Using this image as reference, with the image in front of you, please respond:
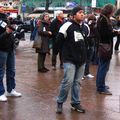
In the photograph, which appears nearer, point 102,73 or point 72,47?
point 72,47

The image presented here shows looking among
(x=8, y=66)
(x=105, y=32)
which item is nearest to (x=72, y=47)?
(x=8, y=66)

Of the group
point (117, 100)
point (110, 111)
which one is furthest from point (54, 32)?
point (110, 111)

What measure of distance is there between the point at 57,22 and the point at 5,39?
16.6 ft

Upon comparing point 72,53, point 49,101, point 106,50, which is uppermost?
point 72,53

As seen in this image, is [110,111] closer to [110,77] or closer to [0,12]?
[0,12]

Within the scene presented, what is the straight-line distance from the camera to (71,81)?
730cm

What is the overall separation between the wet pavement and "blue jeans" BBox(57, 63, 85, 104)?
0.87ft

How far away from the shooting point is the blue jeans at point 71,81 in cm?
726

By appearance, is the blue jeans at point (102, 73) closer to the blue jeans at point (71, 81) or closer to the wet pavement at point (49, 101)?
the wet pavement at point (49, 101)

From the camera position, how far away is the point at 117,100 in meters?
8.56

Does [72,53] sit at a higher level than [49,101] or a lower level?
higher

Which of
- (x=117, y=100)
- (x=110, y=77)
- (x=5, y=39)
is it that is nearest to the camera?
(x=5, y=39)

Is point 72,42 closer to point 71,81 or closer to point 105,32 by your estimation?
point 71,81

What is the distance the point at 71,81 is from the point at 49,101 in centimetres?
115
